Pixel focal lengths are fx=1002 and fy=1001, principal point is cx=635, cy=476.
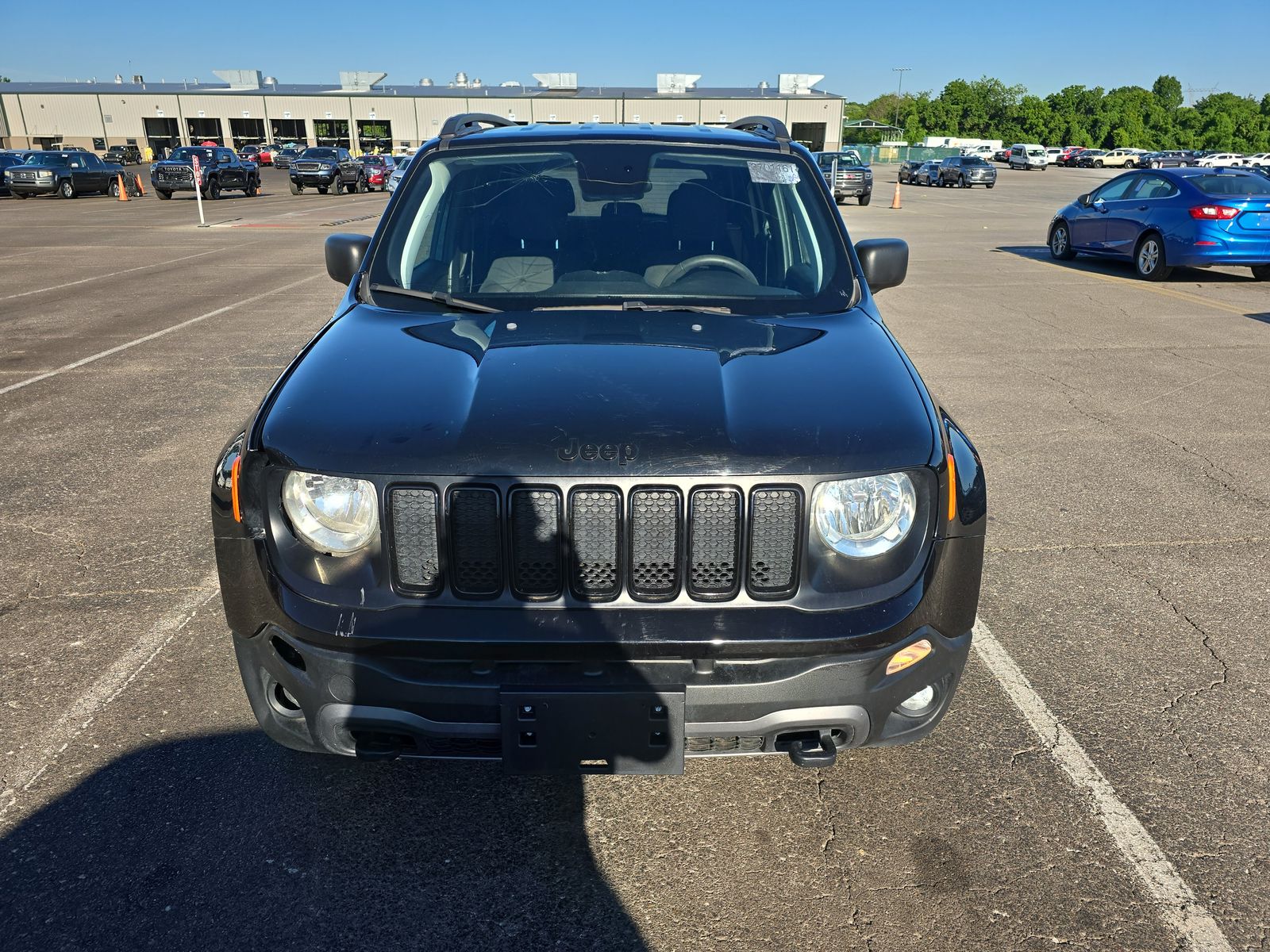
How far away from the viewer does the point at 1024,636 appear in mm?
4008

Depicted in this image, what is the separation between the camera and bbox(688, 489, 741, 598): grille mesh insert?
93.4 inches

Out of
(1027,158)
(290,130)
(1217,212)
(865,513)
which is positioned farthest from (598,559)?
(290,130)

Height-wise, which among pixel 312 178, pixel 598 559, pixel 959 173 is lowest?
pixel 959 173

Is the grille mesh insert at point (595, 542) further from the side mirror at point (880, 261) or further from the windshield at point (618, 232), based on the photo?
the side mirror at point (880, 261)

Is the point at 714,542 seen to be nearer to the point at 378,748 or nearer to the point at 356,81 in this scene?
the point at 378,748

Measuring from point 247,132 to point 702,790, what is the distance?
9889 cm

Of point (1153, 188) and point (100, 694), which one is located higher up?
point (1153, 188)

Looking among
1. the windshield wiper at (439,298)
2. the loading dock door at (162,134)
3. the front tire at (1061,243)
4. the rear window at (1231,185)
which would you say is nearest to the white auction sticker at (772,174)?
the windshield wiper at (439,298)

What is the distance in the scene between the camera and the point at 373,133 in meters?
88.5

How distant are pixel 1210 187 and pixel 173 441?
1397 centimetres

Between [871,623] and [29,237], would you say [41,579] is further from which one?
[29,237]

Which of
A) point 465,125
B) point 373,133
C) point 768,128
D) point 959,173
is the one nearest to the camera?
point 465,125

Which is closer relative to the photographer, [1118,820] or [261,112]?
[1118,820]

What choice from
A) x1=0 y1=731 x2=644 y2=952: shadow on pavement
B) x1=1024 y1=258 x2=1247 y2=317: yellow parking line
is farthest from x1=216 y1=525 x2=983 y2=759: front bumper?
x1=1024 y1=258 x2=1247 y2=317: yellow parking line
